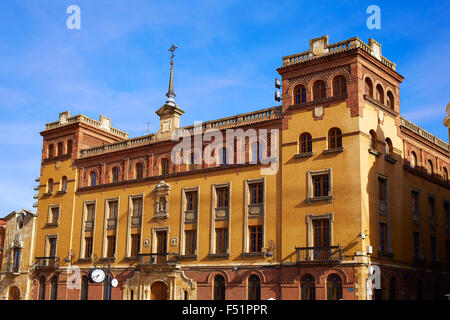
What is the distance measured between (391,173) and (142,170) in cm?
2050

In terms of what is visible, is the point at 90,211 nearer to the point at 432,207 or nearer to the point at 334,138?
the point at 334,138

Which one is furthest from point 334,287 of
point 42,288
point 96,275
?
point 42,288

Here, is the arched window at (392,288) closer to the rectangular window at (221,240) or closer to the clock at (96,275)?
the rectangular window at (221,240)

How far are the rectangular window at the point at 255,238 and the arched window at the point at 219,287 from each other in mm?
3272

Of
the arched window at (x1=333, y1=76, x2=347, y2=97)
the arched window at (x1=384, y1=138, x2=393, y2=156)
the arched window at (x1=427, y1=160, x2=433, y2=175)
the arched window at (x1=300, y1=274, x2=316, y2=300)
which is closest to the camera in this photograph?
the arched window at (x1=300, y1=274, x2=316, y2=300)

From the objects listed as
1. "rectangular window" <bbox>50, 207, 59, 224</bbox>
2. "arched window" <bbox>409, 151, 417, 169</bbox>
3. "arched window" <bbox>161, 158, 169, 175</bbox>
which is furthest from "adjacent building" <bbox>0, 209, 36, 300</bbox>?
"arched window" <bbox>409, 151, 417, 169</bbox>

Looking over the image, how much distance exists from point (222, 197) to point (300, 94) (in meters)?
9.46

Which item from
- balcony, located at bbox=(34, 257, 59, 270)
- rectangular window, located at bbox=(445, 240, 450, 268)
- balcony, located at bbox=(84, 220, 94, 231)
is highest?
balcony, located at bbox=(84, 220, 94, 231)

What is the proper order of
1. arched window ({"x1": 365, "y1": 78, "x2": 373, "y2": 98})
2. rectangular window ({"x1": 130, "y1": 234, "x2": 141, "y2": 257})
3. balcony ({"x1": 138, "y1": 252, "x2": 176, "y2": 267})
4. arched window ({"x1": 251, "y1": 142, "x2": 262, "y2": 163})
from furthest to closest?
rectangular window ({"x1": 130, "y1": 234, "x2": 141, "y2": 257}), balcony ({"x1": 138, "y1": 252, "x2": 176, "y2": 267}), arched window ({"x1": 251, "y1": 142, "x2": 262, "y2": 163}), arched window ({"x1": 365, "y1": 78, "x2": 373, "y2": 98})

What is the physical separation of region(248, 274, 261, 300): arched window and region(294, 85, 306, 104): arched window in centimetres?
1247

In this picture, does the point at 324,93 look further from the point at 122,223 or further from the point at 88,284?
the point at 88,284

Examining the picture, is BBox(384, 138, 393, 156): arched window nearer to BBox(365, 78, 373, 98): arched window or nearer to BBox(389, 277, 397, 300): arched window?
BBox(365, 78, 373, 98): arched window

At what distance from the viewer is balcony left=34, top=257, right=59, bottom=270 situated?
49625mm
